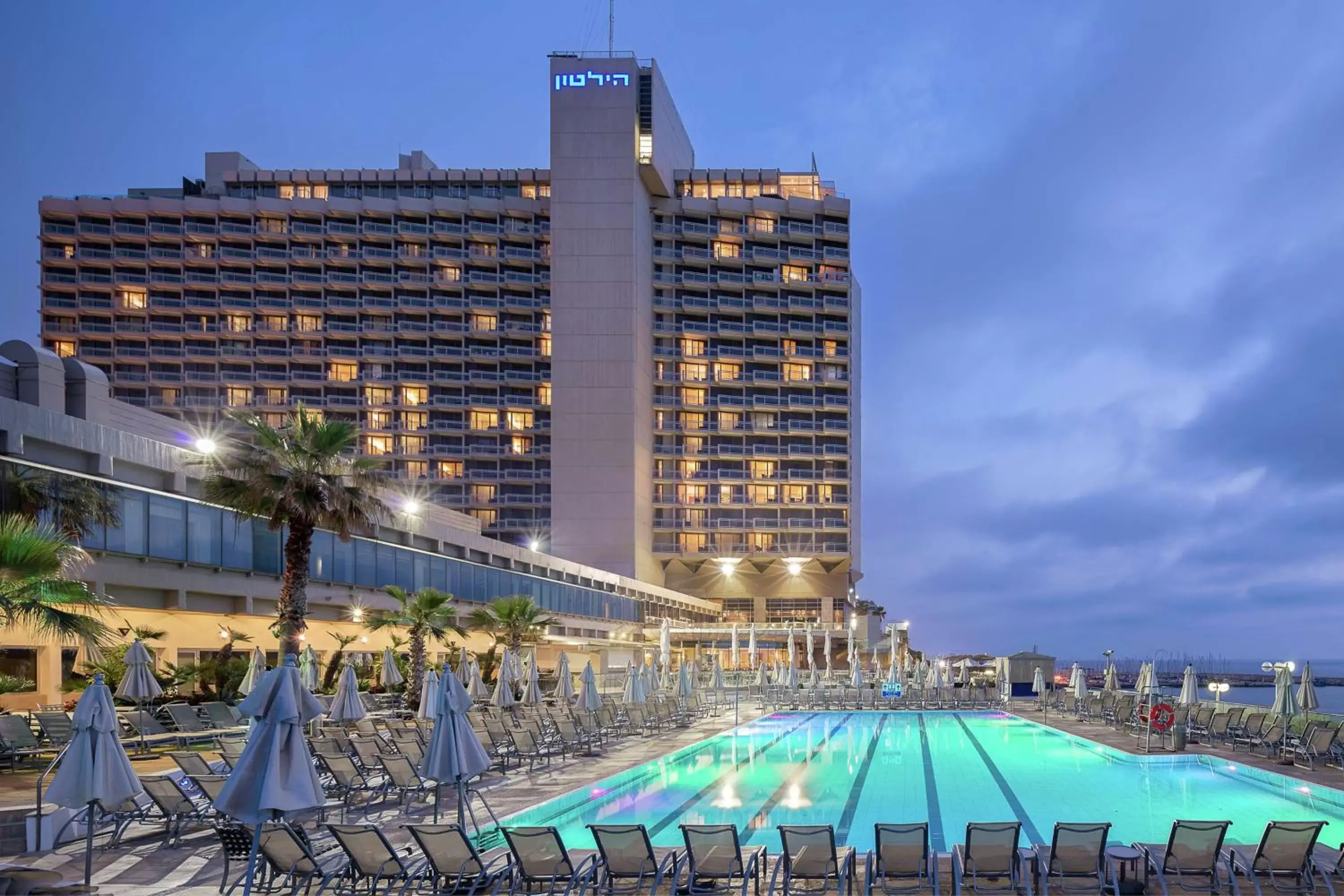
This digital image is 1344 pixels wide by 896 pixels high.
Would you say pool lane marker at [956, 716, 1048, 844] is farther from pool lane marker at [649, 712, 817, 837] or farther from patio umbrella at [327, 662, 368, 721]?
patio umbrella at [327, 662, 368, 721]

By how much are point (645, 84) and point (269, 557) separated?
59.2 metres

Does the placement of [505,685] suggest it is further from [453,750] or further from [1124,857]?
[1124,857]

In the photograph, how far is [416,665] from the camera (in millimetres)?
28859

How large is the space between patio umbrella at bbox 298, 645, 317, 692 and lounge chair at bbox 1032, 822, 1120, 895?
48.7 ft

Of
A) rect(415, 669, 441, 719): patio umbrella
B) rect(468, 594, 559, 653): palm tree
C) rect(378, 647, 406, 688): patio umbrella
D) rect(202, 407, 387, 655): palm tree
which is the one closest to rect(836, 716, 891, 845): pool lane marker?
rect(415, 669, 441, 719): patio umbrella

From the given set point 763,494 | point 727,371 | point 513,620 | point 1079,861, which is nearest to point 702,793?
point 1079,861

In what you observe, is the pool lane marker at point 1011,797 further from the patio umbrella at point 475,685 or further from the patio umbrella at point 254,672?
the patio umbrella at point 254,672

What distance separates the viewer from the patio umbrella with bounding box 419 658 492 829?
1133 centimetres

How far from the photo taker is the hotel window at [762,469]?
8156 cm

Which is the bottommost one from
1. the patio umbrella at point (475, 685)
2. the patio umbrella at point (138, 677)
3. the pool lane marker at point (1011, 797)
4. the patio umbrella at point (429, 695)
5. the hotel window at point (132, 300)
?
the pool lane marker at point (1011, 797)

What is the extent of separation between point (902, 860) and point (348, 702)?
11478mm

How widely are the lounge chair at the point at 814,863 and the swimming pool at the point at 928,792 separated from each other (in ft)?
5.16

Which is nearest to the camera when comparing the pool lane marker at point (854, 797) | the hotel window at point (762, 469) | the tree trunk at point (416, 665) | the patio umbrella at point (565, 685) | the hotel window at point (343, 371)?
the pool lane marker at point (854, 797)

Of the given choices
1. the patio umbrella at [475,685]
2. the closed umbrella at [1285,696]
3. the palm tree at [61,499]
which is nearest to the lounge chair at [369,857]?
the palm tree at [61,499]
